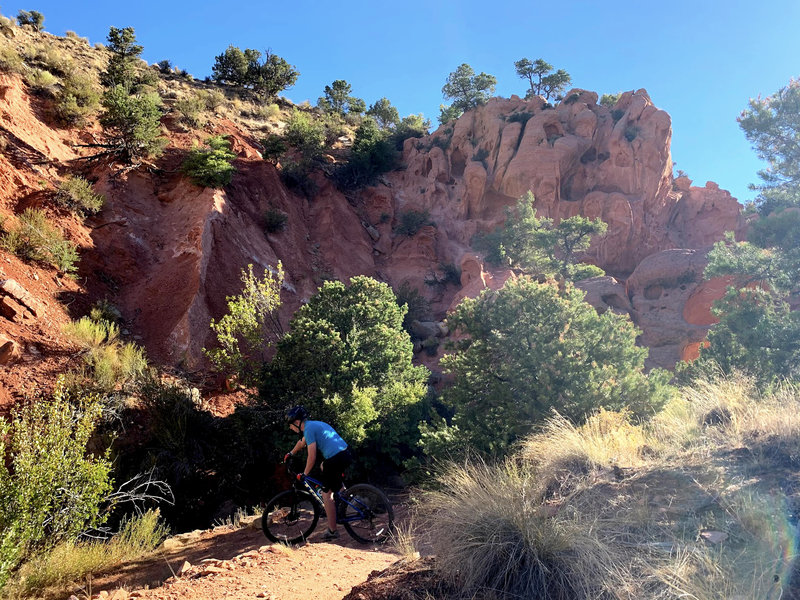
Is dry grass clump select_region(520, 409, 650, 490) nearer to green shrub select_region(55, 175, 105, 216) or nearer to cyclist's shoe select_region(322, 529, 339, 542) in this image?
cyclist's shoe select_region(322, 529, 339, 542)

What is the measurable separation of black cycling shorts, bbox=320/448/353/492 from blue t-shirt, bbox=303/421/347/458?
0.07 metres

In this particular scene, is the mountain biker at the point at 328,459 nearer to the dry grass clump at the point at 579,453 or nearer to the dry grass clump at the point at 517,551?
the dry grass clump at the point at 517,551

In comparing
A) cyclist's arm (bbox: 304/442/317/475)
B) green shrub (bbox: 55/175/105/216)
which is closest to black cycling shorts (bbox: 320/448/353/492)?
cyclist's arm (bbox: 304/442/317/475)

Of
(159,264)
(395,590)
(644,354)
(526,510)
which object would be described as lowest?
(395,590)

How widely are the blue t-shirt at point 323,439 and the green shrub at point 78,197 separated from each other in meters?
15.1

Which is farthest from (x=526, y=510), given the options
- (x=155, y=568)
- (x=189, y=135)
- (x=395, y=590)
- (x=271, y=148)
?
(x=271, y=148)

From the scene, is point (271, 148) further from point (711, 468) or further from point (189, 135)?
point (711, 468)

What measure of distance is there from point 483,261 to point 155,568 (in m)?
23.8

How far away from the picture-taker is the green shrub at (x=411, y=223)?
2984 cm

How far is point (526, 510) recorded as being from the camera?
12.7 feet

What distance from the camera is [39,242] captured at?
14.3 metres

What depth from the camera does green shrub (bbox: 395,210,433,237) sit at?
97.9ft

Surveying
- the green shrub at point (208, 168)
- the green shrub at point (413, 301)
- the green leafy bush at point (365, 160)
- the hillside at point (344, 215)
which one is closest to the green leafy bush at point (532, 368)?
the hillside at point (344, 215)

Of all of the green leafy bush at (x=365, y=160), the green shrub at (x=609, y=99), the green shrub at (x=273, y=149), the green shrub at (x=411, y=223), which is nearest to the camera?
the green shrub at (x=273, y=149)
